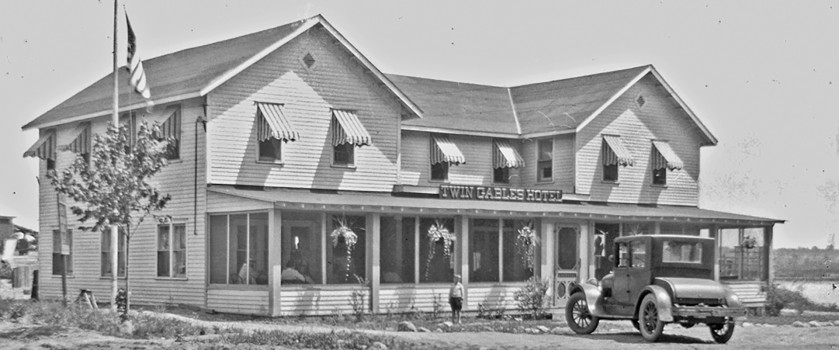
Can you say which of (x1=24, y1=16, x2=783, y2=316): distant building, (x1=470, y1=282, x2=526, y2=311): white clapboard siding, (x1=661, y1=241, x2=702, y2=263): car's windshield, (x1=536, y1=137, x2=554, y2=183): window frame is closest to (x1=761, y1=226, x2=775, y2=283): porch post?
(x1=24, y1=16, x2=783, y2=316): distant building

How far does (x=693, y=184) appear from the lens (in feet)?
171

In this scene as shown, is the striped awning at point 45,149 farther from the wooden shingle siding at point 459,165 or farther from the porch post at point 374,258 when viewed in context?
the porch post at point 374,258

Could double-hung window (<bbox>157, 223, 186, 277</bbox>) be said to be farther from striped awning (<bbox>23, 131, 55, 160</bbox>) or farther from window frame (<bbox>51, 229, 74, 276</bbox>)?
striped awning (<bbox>23, 131, 55, 160</bbox>)

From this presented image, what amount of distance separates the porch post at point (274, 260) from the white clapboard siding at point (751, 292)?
1710 cm

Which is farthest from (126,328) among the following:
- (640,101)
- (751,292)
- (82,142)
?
(640,101)

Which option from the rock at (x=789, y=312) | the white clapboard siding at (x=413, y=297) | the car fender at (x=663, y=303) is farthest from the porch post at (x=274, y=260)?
the rock at (x=789, y=312)

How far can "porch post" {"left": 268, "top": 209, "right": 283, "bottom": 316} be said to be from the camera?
35.8 metres

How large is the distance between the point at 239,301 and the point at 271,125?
505 cm

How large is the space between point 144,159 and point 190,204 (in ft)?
15.9

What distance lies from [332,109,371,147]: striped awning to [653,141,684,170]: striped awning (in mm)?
12987

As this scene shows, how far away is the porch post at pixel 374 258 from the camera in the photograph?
126 feet

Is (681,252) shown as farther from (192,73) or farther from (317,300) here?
(192,73)

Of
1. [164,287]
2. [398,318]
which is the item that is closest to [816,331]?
[398,318]

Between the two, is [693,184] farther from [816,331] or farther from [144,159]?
[144,159]
